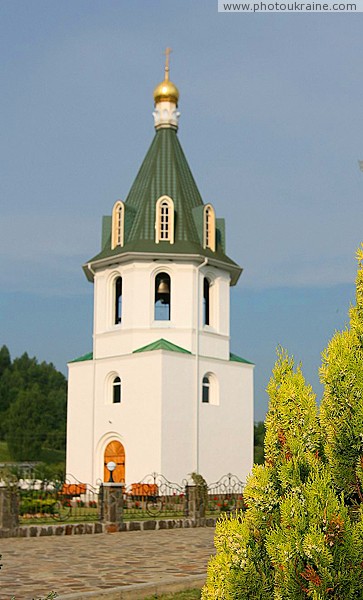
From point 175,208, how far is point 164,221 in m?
1.03

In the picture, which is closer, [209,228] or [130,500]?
[130,500]

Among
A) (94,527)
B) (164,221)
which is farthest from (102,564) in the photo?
(164,221)

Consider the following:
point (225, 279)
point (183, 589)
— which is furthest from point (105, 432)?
point (183, 589)

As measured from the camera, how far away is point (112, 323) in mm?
29984

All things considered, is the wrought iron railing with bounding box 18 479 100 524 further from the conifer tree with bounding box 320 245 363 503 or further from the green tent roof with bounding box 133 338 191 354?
the conifer tree with bounding box 320 245 363 503

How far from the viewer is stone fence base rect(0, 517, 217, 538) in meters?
15.5

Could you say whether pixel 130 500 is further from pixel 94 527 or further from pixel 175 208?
pixel 175 208

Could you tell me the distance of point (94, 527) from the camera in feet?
54.5

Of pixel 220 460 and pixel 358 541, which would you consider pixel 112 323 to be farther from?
pixel 358 541

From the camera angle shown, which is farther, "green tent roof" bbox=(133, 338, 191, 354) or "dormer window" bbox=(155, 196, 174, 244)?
"dormer window" bbox=(155, 196, 174, 244)

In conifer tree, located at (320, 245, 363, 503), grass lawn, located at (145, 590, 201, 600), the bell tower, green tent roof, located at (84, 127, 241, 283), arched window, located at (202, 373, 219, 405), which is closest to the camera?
conifer tree, located at (320, 245, 363, 503)

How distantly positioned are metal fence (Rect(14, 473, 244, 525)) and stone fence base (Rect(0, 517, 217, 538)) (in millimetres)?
389

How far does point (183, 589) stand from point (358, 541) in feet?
19.3

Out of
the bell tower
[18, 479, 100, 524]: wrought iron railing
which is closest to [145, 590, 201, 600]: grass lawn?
[18, 479, 100, 524]: wrought iron railing
